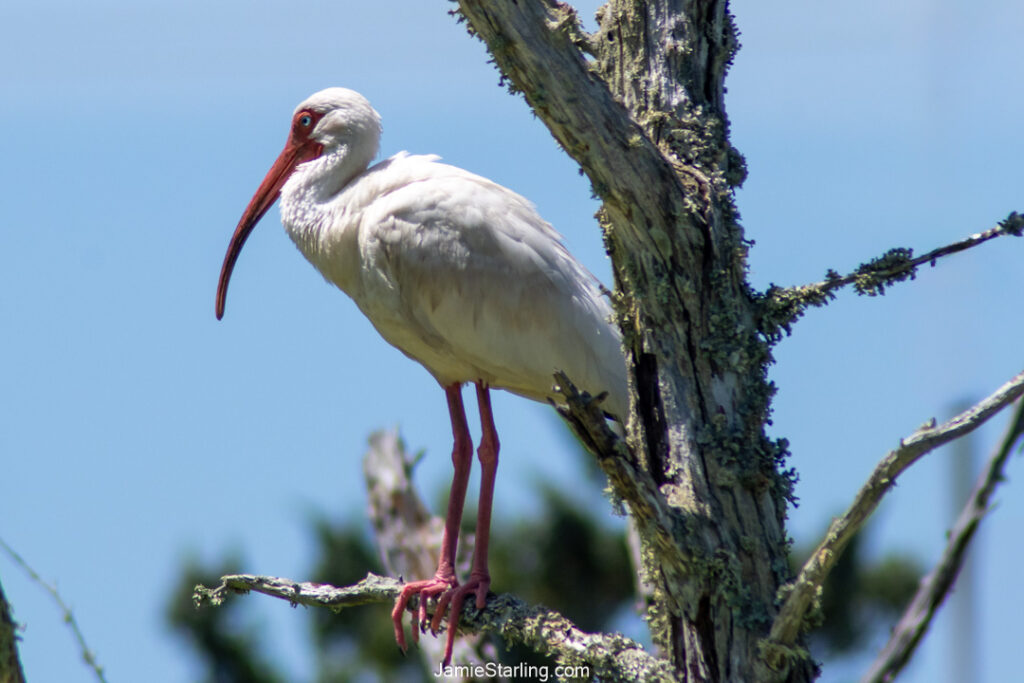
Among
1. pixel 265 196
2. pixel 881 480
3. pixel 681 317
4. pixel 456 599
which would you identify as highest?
pixel 265 196

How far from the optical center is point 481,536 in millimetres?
5426

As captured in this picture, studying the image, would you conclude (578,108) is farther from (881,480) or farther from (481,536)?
(481,536)

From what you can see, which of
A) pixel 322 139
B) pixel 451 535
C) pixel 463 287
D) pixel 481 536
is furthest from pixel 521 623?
pixel 322 139

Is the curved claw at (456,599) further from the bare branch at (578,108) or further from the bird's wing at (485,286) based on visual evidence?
the bare branch at (578,108)

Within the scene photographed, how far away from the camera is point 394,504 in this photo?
7410 mm

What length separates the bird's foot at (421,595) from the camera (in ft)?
16.9

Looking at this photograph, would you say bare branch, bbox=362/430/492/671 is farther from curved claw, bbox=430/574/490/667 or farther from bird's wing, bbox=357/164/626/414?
bird's wing, bbox=357/164/626/414

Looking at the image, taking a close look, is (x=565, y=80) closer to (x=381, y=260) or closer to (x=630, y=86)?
(x=630, y=86)

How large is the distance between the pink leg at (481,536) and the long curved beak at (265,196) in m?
1.55

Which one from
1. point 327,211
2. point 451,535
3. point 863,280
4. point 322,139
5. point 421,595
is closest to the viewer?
point 863,280

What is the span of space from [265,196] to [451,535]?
2.15 m

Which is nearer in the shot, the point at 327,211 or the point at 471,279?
the point at 471,279

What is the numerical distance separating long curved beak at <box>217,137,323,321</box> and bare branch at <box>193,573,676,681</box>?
2454 millimetres

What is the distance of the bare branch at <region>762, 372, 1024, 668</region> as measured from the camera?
2637mm
